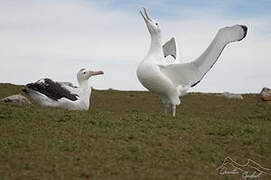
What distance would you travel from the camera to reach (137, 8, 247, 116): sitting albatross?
420 inches

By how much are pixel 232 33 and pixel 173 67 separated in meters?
1.67

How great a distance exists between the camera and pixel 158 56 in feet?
→ 39.1

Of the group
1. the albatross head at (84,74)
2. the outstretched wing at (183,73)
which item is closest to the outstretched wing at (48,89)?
the albatross head at (84,74)

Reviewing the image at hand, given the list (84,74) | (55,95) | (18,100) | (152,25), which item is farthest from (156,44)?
(18,100)

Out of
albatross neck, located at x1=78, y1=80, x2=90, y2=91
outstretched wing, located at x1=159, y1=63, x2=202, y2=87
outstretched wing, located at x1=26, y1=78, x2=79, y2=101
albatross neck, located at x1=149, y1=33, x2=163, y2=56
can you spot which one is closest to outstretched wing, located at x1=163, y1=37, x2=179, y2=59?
albatross neck, located at x1=149, y1=33, x2=163, y2=56

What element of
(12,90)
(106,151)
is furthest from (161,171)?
(12,90)

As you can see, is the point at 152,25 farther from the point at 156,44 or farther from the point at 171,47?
the point at 171,47

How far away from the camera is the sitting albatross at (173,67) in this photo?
35.0ft

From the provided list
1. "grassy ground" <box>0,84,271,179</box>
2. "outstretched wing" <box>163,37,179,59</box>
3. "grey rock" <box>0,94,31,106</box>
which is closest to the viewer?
"grassy ground" <box>0,84,271,179</box>

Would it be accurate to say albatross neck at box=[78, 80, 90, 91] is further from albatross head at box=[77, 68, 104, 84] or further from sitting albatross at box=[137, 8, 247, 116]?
sitting albatross at box=[137, 8, 247, 116]

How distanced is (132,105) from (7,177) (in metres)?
10.7

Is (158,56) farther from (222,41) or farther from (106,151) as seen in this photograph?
(106,151)
